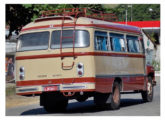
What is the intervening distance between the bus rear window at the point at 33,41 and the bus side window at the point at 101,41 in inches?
57.8

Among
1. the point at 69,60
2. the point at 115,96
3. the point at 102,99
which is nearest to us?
the point at 69,60

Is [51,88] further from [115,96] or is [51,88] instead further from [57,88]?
[115,96]

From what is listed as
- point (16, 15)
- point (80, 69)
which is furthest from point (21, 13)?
point (80, 69)

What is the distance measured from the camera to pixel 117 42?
678 inches

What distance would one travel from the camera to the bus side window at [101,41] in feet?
51.6

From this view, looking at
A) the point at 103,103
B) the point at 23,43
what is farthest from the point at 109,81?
the point at 23,43

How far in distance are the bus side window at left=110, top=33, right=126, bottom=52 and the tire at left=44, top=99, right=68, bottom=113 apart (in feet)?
7.77

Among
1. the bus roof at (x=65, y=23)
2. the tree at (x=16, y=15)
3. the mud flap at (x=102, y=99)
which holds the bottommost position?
the mud flap at (x=102, y=99)

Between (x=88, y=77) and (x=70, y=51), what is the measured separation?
36.2 inches

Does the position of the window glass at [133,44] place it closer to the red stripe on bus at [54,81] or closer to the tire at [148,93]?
the tire at [148,93]

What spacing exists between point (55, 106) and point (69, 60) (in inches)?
92.9

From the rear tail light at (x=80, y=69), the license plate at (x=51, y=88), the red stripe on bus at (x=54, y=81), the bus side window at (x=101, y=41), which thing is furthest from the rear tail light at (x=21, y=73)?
the bus side window at (x=101, y=41)

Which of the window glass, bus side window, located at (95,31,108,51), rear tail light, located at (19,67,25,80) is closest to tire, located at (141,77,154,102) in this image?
the window glass

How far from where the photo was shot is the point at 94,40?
15.5 meters
